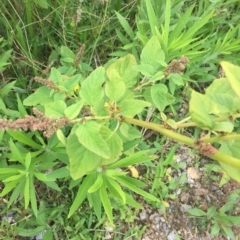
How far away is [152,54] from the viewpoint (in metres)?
1.18

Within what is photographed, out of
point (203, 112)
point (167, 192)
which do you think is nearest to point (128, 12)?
point (167, 192)

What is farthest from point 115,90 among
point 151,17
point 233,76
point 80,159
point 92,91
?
point 151,17

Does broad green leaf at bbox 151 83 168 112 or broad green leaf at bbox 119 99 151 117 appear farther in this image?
broad green leaf at bbox 151 83 168 112

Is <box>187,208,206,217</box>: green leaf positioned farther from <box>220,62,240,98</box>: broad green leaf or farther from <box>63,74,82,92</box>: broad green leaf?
<box>220,62,240,98</box>: broad green leaf

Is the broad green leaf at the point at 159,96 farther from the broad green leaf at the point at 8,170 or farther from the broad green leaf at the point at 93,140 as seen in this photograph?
the broad green leaf at the point at 8,170

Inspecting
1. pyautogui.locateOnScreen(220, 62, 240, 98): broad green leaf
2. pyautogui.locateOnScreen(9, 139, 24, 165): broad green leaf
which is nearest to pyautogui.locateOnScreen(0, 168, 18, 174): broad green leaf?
pyautogui.locateOnScreen(9, 139, 24, 165): broad green leaf

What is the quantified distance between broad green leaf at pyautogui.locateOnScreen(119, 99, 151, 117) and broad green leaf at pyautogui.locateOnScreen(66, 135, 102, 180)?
124 mm

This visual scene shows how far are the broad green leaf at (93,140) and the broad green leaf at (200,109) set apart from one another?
22 centimetres

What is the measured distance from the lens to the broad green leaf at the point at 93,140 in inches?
34.0

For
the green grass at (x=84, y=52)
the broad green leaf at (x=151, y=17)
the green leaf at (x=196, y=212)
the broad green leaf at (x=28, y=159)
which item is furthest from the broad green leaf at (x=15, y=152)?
the green leaf at (x=196, y=212)

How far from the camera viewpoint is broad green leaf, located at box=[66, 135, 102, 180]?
925 millimetres

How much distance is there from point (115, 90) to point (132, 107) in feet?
0.20

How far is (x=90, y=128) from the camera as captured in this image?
901 millimetres

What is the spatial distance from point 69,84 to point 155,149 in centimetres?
72
